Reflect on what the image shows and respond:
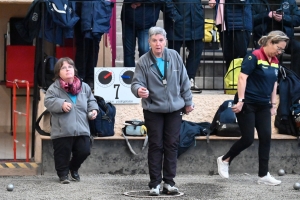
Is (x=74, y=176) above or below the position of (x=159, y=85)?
below

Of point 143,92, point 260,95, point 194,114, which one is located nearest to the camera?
point 143,92

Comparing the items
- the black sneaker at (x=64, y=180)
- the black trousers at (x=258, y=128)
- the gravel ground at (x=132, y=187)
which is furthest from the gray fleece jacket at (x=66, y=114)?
the black trousers at (x=258, y=128)

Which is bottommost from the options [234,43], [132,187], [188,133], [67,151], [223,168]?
[132,187]

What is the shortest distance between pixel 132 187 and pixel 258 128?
5.18 ft

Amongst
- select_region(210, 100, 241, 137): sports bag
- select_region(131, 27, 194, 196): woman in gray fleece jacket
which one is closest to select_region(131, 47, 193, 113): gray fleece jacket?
select_region(131, 27, 194, 196): woman in gray fleece jacket

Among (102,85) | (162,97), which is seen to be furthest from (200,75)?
(162,97)

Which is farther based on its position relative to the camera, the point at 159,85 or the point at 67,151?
the point at 67,151

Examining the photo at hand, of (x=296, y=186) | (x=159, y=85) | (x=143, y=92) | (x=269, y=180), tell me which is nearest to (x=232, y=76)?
(x=269, y=180)

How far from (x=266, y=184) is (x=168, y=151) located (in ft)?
5.00

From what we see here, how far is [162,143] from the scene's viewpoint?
30.0ft

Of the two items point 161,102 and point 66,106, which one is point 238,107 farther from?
point 66,106

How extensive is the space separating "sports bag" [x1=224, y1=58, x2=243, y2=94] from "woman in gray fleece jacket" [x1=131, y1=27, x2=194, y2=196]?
8.95 feet

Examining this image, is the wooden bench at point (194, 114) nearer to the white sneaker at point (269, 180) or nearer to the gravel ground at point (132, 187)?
the gravel ground at point (132, 187)

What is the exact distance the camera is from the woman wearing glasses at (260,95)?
31.9 feet
